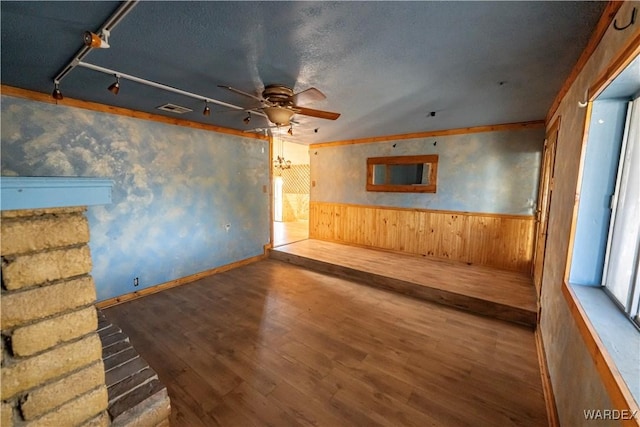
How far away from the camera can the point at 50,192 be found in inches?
31.2

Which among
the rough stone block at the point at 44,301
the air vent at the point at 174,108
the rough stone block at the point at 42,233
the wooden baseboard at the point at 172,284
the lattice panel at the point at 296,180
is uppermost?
the air vent at the point at 174,108

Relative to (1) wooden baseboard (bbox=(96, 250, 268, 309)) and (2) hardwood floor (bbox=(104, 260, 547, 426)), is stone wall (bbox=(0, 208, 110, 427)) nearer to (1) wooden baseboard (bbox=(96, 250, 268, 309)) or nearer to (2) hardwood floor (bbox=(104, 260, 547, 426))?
(2) hardwood floor (bbox=(104, 260, 547, 426))

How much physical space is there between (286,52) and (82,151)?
8.62 ft

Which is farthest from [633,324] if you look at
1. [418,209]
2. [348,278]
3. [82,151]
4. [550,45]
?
[82,151]

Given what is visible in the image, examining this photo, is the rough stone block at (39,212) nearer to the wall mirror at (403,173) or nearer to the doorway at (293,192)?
the wall mirror at (403,173)

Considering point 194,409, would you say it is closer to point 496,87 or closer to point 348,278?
point 348,278

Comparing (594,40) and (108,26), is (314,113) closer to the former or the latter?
(108,26)

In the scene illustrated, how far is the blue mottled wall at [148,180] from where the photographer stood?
8.59ft

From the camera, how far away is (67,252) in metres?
0.87

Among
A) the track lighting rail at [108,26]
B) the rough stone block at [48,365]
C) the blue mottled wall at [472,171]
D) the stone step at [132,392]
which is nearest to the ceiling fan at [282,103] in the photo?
the track lighting rail at [108,26]

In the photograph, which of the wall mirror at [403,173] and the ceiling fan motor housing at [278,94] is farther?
the wall mirror at [403,173]

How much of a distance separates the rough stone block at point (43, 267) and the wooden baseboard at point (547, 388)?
8.46ft

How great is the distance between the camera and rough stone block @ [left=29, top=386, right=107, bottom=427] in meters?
0.88

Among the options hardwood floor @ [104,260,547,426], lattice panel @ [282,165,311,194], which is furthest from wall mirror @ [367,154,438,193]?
lattice panel @ [282,165,311,194]
